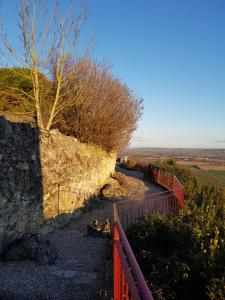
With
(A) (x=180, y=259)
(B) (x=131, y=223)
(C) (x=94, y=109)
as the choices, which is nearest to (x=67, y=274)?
(A) (x=180, y=259)

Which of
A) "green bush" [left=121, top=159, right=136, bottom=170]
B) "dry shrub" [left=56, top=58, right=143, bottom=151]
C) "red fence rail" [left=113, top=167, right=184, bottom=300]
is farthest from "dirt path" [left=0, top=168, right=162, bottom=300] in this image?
"green bush" [left=121, top=159, right=136, bottom=170]

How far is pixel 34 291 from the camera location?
4.58 meters

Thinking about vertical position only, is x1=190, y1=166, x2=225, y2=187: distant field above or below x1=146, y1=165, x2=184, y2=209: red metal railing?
below

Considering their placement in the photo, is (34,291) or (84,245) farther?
(84,245)

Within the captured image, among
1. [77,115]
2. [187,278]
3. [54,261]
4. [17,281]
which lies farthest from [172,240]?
[77,115]

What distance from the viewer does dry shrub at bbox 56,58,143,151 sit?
1396 centimetres

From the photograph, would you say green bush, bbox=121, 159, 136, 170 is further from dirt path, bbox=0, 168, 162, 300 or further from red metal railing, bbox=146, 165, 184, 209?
dirt path, bbox=0, 168, 162, 300

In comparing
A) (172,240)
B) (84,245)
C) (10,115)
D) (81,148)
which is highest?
(10,115)

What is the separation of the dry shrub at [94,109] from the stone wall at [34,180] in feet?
10.0

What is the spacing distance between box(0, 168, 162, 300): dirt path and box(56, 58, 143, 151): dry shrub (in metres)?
7.14

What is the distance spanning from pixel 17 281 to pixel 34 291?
1.46 ft

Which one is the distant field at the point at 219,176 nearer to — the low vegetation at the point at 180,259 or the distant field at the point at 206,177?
the distant field at the point at 206,177

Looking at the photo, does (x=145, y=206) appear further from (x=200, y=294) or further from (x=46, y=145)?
(x=200, y=294)

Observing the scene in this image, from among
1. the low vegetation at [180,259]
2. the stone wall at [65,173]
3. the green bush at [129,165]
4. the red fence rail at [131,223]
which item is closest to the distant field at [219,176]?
the red fence rail at [131,223]
